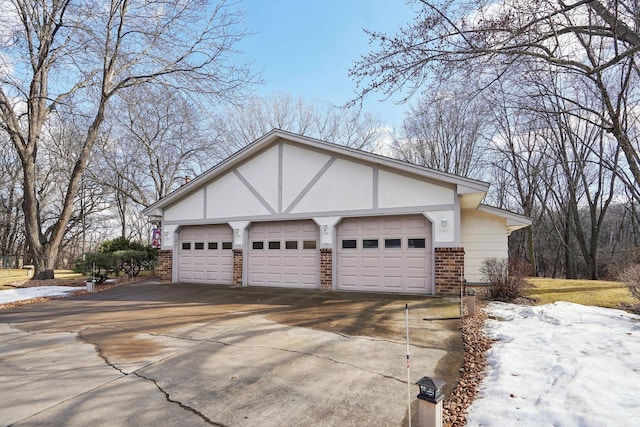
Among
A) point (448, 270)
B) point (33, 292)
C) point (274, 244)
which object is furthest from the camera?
point (274, 244)

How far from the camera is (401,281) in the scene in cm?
1001

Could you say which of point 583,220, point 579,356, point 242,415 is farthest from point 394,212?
point 583,220

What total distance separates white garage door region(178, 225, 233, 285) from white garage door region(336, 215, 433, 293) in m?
4.50

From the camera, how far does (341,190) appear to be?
1077cm

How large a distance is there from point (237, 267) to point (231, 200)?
97.3 inches

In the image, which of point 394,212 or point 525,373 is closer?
point 525,373

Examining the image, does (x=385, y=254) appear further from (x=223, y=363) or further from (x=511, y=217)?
(x=223, y=363)

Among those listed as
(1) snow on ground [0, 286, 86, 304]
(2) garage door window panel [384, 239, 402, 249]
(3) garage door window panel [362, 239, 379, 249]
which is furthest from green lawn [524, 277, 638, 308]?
(1) snow on ground [0, 286, 86, 304]

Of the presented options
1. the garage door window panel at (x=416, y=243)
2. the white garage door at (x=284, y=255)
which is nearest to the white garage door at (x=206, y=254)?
the white garage door at (x=284, y=255)

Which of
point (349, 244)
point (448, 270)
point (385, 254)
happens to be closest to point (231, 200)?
point (349, 244)

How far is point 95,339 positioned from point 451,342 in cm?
612

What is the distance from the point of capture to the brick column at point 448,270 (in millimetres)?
9289

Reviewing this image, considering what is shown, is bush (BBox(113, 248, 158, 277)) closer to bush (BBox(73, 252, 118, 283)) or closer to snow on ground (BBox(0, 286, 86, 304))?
bush (BBox(73, 252, 118, 283))

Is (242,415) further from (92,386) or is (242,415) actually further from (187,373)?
(92,386)
